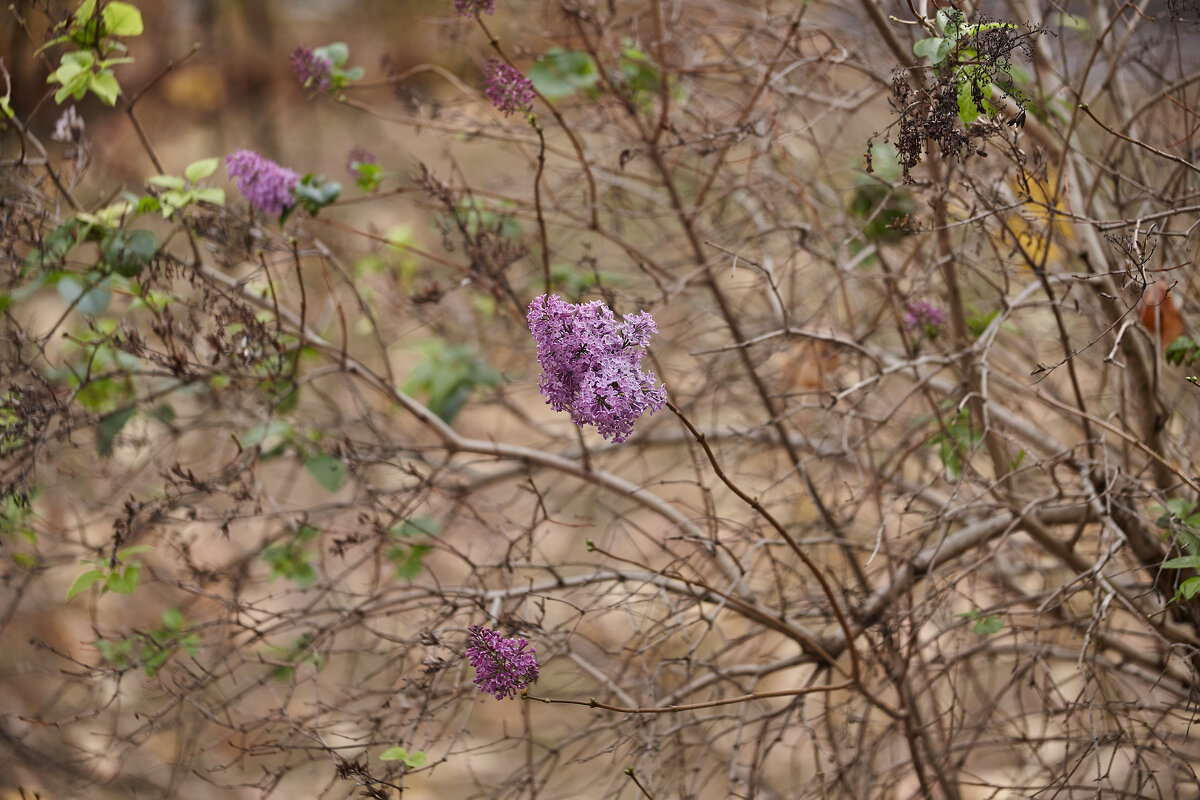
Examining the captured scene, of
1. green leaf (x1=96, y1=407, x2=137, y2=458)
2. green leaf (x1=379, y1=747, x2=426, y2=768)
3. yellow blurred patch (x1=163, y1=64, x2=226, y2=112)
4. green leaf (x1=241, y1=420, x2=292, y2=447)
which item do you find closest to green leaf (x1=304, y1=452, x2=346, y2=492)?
green leaf (x1=241, y1=420, x2=292, y2=447)

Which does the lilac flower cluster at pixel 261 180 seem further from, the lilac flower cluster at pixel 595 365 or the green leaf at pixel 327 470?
the lilac flower cluster at pixel 595 365

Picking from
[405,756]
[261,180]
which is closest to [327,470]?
[261,180]

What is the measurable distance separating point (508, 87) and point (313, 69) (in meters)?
0.56

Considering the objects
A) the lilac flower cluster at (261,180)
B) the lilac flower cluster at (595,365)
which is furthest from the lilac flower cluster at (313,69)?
the lilac flower cluster at (595,365)

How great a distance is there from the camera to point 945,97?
34.9 inches

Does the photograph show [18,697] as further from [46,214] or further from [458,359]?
[46,214]

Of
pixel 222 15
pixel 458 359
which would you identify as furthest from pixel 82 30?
Answer: pixel 222 15

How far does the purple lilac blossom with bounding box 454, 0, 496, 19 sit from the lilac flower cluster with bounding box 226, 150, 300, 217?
36cm

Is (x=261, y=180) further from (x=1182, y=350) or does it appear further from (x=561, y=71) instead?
(x=1182, y=350)

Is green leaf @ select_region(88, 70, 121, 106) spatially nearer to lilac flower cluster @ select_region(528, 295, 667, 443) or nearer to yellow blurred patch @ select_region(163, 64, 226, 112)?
lilac flower cluster @ select_region(528, 295, 667, 443)

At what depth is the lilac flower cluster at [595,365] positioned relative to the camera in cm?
78

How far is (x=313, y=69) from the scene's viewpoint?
1.56 m

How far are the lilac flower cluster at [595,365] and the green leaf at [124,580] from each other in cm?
88

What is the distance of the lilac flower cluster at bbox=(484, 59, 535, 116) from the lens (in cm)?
117
